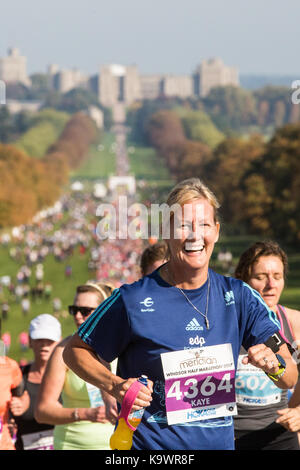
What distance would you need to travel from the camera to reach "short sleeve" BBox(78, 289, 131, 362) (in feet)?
13.5

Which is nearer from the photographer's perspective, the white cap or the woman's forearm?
the woman's forearm

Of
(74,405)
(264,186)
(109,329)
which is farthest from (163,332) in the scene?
(264,186)

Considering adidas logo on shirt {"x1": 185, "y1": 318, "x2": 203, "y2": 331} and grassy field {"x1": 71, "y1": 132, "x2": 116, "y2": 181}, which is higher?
grassy field {"x1": 71, "y1": 132, "x2": 116, "y2": 181}

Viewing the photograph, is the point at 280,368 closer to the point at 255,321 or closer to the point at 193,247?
the point at 255,321

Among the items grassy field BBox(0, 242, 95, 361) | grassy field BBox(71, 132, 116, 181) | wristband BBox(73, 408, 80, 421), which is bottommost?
wristband BBox(73, 408, 80, 421)

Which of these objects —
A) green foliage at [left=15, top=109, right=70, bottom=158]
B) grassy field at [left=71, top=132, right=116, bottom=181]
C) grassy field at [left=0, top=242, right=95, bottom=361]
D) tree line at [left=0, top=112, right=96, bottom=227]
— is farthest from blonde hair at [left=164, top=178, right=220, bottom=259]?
green foliage at [left=15, top=109, right=70, bottom=158]

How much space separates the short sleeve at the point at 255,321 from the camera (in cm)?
417

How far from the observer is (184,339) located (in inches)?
161

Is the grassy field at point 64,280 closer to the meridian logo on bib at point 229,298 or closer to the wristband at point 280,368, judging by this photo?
the meridian logo on bib at point 229,298

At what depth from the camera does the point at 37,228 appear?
271 ft

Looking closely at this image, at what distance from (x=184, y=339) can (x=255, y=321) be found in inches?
12.9

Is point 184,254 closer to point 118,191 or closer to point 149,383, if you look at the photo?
point 149,383

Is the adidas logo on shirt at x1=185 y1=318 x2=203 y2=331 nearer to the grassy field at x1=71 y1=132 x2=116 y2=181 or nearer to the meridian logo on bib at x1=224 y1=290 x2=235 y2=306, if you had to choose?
the meridian logo on bib at x1=224 y1=290 x2=235 y2=306

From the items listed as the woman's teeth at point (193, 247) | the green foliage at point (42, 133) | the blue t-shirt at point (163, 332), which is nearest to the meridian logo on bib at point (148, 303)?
the blue t-shirt at point (163, 332)
